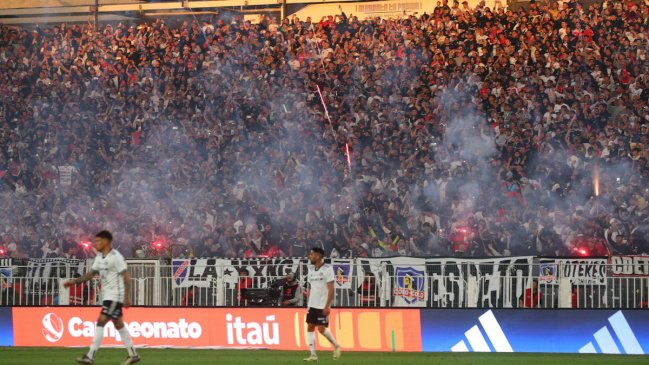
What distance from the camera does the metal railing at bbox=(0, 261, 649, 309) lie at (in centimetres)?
1741

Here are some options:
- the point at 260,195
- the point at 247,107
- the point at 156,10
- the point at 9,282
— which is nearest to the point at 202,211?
the point at 260,195

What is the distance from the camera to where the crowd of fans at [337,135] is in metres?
20.8

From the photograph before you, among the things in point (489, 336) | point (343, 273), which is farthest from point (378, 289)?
point (489, 336)

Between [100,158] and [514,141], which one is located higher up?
[100,158]

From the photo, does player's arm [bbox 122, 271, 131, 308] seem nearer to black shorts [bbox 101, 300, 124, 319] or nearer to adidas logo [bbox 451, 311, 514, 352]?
black shorts [bbox 101, 300, 124, 319]

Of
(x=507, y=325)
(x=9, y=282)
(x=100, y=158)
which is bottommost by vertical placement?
Answer: (x=507, y=325)

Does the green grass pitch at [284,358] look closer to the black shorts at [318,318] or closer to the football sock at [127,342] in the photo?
the black shorts at [318,318]

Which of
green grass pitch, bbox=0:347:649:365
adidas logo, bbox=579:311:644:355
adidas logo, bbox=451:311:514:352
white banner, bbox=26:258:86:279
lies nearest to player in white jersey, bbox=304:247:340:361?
green grass pitch, bbox=0:347:649:365

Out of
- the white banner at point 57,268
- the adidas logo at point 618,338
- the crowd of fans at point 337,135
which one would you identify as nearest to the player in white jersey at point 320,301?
the adidas logo at point 618,338

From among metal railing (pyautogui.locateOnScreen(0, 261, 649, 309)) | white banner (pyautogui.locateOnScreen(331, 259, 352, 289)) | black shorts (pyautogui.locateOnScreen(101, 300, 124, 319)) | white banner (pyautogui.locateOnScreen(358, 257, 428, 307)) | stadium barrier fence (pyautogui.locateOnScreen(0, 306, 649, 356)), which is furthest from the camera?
white banner (pyautogui.locateOnScreen(331, 259, 352, 289))

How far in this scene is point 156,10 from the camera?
3002 centimetres

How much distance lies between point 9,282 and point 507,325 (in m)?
9.24

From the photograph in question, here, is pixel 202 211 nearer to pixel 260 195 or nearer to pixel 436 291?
pixel 260 195

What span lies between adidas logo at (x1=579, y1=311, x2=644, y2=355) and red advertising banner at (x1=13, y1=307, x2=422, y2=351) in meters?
2.70
